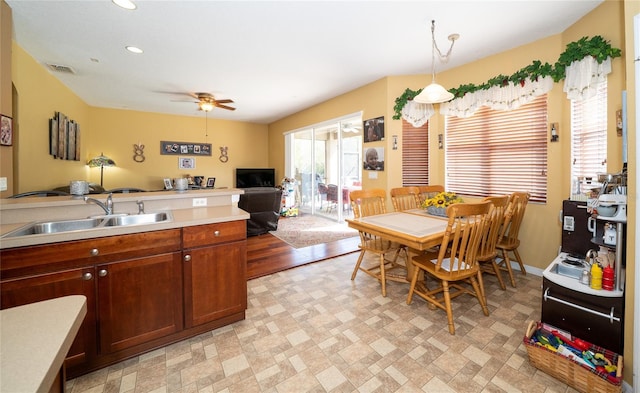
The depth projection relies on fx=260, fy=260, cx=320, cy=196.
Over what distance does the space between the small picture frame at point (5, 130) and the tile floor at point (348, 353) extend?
2306 mm

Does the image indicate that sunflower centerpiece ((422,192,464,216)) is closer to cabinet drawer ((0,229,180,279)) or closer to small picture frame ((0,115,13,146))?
cabinet drawer ((0,229,180,279))

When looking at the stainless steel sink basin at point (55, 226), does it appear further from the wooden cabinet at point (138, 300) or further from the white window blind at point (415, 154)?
the white window blind at point (415, 154)

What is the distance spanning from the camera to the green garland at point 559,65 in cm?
240

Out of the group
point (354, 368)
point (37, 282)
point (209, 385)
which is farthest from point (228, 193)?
point (354, 368)

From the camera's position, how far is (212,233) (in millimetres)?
1963

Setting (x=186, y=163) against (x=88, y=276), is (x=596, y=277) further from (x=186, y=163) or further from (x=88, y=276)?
(x=186, y=163)

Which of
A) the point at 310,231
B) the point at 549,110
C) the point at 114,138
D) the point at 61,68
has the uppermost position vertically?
the point at 61,68

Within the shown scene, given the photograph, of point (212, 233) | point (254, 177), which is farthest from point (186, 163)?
point (212, 233)

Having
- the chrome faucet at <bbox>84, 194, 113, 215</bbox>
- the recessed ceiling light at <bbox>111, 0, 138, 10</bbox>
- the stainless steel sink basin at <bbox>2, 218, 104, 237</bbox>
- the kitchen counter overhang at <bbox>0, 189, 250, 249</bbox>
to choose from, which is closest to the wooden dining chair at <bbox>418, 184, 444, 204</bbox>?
the kitchen counter overhang at <bbox>0, 189, 250, 249</bbox>

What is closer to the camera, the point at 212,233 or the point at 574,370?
the point at 574,370

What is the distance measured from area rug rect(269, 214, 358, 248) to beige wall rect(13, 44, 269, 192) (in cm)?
336

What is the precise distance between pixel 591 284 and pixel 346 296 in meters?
1.82

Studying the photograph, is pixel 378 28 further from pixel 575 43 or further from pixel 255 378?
pixel 255 378

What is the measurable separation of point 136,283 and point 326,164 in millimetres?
5071
